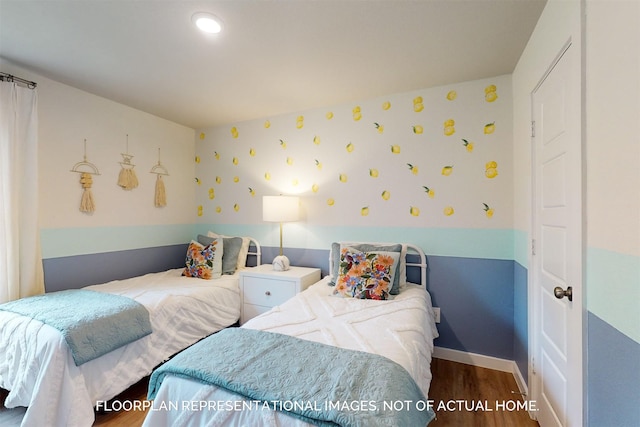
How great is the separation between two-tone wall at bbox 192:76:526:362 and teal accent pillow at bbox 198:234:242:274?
0.90ft

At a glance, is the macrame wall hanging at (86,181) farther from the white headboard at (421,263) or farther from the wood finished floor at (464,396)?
the white headboard at (421,263)

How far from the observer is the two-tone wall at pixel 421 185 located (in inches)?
92.3

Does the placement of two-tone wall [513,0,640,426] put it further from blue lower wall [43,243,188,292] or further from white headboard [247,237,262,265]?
blue lower wall [43,243,188,292]

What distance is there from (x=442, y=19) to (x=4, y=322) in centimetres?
324

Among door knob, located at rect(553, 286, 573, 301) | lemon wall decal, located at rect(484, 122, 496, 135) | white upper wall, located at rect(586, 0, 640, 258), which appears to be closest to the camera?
white upper wall, located at rect(586, 0, 640, 258)

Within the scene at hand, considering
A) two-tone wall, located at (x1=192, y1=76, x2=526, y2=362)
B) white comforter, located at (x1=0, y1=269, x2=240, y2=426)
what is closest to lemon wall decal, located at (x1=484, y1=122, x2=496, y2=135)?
two-tone wall, located at (x1=192, y1=76, x2=526, y2=362)

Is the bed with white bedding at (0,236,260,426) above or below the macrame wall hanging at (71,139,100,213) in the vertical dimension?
below

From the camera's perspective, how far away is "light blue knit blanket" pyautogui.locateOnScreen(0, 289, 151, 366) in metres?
1.67

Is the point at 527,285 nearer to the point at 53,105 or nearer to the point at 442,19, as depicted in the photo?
the point at 442,19

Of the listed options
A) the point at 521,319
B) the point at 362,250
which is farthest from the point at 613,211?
the point at 362,250

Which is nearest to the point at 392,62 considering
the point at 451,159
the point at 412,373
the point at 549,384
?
the point at 451,159

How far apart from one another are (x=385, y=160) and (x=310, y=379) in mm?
2061

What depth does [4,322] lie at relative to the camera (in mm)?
1826

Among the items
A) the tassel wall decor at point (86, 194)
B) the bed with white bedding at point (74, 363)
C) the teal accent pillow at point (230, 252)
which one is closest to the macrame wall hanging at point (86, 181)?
the tassel wall decor at point (86, 194)
